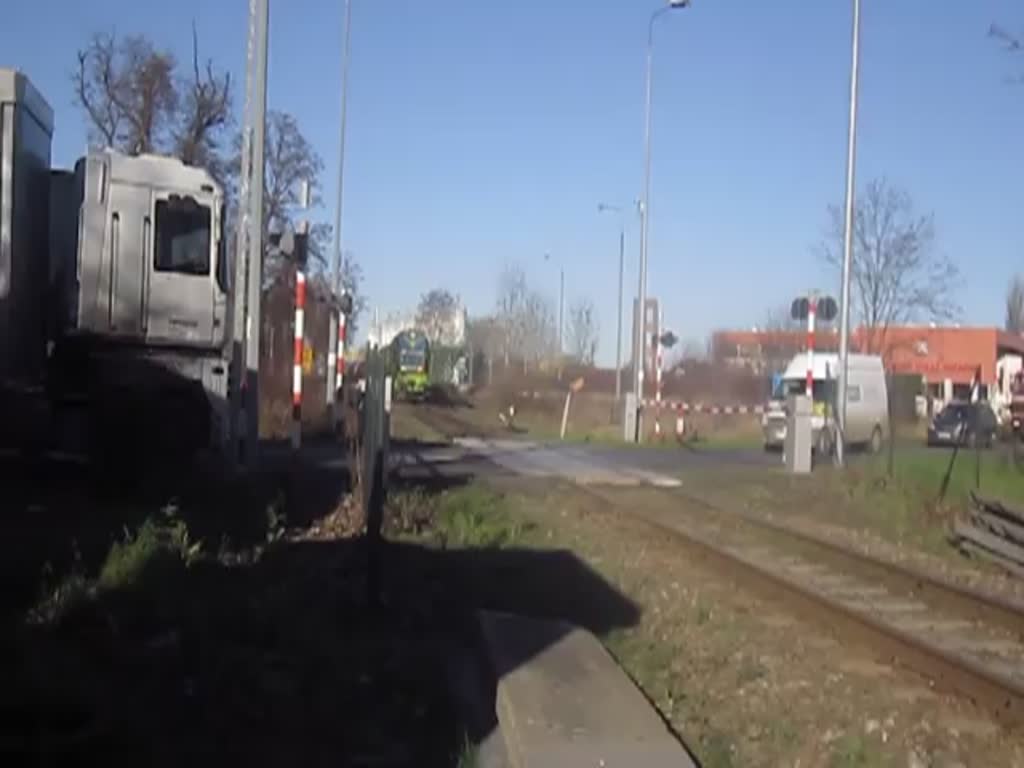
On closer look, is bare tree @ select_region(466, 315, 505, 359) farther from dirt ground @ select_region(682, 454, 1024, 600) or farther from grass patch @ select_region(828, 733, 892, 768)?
grass patch @ select_region(828, 733, 892, 768)

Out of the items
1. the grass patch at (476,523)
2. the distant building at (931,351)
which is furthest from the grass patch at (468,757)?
the distant building at (931,351)

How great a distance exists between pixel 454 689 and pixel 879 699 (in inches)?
104

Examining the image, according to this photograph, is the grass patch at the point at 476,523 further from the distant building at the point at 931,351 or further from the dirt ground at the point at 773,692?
the distant building at the point at 931,351

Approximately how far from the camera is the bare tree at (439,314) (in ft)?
385

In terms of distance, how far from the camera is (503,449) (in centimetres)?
3441

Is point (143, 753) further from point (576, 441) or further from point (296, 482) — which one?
point (576, 441)

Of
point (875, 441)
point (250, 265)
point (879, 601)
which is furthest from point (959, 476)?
point (875, 441)

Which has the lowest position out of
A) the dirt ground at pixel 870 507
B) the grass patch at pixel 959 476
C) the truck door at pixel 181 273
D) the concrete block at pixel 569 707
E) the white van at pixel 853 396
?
the dirt ground at pixel 870 507

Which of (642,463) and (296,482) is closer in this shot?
(296,482)

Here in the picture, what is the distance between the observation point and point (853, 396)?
35.4m

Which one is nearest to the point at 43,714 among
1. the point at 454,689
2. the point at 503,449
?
the point at 454,689

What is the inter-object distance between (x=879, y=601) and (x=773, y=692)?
4488 millimetres

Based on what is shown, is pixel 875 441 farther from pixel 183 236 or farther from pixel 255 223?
pixel 183 236

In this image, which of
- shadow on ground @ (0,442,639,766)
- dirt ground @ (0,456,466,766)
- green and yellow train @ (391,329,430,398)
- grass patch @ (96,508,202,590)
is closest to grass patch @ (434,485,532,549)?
shadow on ground @ (0,442,639,766)
